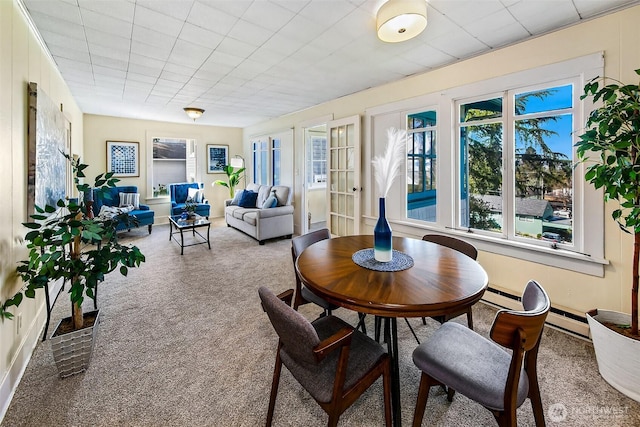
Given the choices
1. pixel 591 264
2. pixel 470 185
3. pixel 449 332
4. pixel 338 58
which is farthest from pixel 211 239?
pixel 591 264

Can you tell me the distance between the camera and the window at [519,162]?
8.00 feet

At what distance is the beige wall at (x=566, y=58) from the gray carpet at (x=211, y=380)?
374 mm

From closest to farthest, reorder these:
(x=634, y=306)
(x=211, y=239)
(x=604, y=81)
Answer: (x=634, y=306) → (x=604, y=81) → (x=211, y=239)

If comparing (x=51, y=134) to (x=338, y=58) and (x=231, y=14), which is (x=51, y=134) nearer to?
(x=231, y=14)

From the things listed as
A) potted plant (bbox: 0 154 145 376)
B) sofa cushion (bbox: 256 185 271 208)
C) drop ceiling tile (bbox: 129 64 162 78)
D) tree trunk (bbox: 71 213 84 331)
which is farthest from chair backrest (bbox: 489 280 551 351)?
sofa cushion (bbox: 256 185 271 208)

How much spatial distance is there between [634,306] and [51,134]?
15.5ft

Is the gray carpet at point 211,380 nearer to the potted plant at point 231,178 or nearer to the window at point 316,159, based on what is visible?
the window at point 316,159

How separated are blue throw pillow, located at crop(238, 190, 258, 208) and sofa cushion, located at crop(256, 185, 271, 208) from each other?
0.09 m

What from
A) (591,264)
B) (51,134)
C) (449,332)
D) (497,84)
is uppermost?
(497,84)

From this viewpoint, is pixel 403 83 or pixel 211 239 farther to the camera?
pixel 211 239

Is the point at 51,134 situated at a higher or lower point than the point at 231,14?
Result: lower

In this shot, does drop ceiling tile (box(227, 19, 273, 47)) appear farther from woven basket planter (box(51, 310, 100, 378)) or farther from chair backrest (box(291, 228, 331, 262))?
woven basket planter (box(51, 310, 100, 378))

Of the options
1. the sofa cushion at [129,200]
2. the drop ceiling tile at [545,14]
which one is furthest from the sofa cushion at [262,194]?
the drop ceiling tile at [545,14]

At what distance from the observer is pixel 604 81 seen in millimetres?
2104
